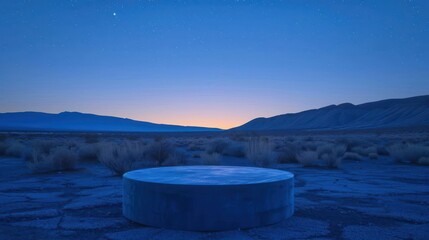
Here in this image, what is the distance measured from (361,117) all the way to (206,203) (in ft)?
395

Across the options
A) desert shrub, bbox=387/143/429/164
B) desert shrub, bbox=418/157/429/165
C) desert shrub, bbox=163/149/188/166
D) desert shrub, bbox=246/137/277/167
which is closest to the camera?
desert shrub, bbox=163/149/188/166

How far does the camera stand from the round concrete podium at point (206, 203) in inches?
210

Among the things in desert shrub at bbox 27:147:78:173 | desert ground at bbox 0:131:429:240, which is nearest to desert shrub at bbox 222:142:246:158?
desert ground at bbox 0:131:429:240

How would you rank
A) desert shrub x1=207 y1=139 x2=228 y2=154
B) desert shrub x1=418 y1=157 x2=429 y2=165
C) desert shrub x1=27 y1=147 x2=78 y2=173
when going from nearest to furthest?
desert shrub x1=27 y1=147 x2=78 y2=173 → desert shrub x1=418 y1=157 x2=429 y2=165 → desert shrub x1=207 y1=139 x2=228 y2=154

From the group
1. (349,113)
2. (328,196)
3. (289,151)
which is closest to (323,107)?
(349,113)

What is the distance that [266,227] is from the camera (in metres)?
5.63

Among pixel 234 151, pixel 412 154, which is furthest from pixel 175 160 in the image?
pixel 412 154

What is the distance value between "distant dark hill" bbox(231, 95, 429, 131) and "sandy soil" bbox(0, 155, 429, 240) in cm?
9010

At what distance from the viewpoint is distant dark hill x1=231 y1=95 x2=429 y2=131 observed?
3928 inches

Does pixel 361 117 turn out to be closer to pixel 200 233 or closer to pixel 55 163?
pixel 55 163

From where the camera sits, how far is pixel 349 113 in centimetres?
12388

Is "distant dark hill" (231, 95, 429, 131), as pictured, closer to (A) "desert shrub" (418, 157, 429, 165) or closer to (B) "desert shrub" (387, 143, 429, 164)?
(B) "desert shrub" (387, 143, 429, 164)

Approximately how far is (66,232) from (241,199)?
7.99 feet

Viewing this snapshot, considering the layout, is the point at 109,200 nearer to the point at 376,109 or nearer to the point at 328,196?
the point at 328,196
